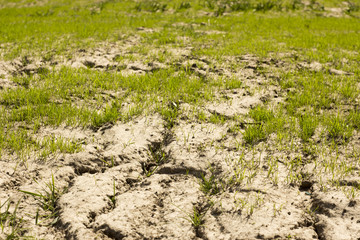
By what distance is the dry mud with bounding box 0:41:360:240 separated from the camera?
6.83ft

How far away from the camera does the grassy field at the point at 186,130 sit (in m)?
2.19

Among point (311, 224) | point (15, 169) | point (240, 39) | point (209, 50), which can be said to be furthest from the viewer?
point (240, 39)

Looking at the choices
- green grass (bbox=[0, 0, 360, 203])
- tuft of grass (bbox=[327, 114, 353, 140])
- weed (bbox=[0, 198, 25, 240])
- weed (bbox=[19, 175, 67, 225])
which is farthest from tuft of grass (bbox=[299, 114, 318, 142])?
weed (bbox=[0, 198, 25, 240])

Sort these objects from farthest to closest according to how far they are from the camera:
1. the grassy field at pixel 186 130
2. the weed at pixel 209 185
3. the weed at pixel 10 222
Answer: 1. the weed at pixel 209 185
2. the grassy field at pixel 186 130
3. the weed at pixel 10 222

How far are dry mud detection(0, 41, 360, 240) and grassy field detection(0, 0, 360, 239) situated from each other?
0.04ft

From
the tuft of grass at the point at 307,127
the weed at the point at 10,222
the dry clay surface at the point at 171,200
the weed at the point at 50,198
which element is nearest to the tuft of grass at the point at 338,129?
the tuft of grass at the point at 307,127

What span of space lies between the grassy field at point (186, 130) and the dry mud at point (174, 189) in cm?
1

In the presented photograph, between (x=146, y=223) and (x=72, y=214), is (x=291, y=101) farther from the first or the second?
(x=72, y=214)

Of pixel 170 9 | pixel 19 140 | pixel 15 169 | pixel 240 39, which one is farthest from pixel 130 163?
pixel 170 9

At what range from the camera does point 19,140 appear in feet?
9.78

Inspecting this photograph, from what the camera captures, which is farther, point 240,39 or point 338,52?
point 240,39

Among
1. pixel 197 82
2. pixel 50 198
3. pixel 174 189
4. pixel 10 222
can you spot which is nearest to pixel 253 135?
pixel 174 189

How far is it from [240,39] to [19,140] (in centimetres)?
520

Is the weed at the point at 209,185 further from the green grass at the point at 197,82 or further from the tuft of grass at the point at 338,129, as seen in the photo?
the tuft of grass at the point at 338,129
